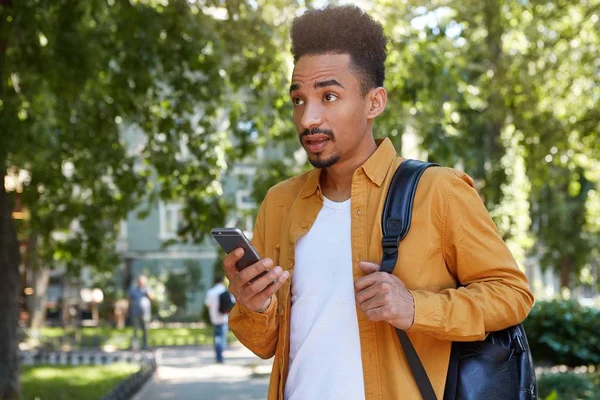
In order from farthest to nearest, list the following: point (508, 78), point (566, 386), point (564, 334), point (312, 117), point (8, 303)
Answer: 1. point (564, 334)
2. point (508, 78)
3. point (8, 303)
4. point (566, 386)
5. point (312, 117)

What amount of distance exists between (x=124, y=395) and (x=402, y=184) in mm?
11307

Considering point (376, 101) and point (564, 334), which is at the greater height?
point (376, 101)

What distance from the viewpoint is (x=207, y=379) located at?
63.4ft

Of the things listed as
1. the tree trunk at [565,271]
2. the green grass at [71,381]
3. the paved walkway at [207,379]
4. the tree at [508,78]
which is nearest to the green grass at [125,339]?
the paved walkway at [207,379]

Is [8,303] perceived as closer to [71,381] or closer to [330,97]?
[71,381]

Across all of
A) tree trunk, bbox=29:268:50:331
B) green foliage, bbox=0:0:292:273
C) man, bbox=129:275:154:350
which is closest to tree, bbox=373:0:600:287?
green foliage, bbox=0:0:292:273

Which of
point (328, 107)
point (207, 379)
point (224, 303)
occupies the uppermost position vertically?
point (328, 107)

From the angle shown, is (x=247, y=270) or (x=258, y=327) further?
(x=258, y=327)

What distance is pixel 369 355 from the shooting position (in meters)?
3.05

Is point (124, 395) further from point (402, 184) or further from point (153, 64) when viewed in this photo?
point (402, 184)

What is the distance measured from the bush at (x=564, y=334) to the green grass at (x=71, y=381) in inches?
252

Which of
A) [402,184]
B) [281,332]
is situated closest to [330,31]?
[402,184]

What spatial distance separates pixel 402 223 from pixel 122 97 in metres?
11.0

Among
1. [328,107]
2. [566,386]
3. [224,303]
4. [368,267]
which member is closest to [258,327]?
[368,267]
